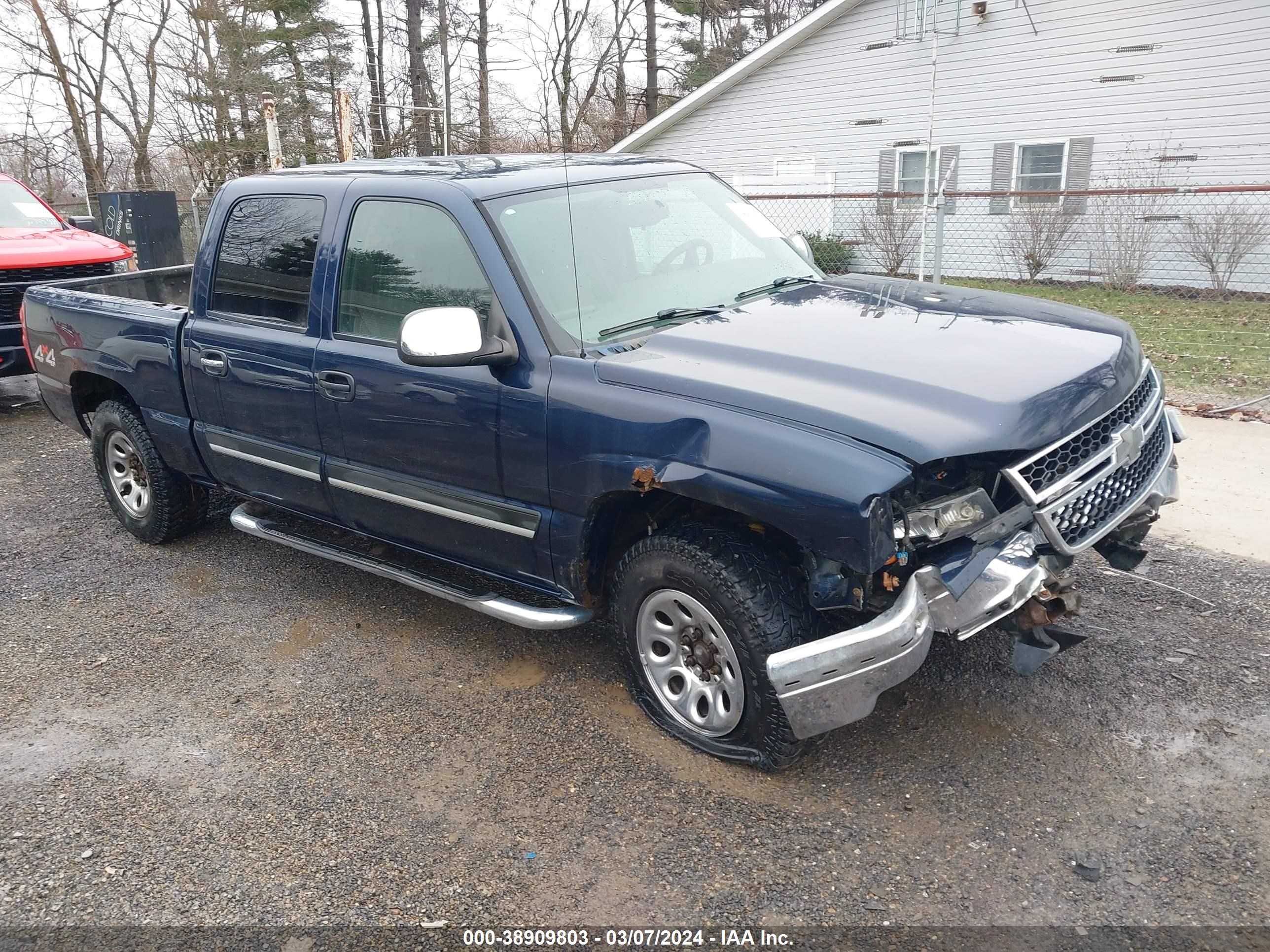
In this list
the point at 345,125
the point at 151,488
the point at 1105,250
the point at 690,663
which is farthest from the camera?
the point at 1105,250

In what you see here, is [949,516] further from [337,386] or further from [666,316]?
[337,386]

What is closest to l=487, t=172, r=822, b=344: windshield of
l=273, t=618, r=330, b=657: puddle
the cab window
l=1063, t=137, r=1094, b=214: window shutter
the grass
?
the cab window

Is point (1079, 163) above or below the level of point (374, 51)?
below

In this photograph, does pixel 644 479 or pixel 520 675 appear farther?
pixel 520 675

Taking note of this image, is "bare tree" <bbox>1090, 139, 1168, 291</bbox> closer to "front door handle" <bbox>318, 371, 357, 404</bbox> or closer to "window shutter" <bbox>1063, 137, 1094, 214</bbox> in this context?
"window shutter" <bbox>1063, 137, 1094, 214</bbox>

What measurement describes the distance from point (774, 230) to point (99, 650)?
3.68 metres

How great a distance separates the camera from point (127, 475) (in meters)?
5.75

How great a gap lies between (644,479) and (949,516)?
942mm

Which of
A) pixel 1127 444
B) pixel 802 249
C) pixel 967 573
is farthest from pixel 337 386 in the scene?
pixel 1127 444

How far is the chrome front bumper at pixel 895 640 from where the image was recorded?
2.77 metres

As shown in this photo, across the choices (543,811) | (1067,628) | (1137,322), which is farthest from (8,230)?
(1137,322)

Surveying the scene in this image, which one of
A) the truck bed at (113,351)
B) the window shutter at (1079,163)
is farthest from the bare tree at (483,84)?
the truck bed at (113,351)

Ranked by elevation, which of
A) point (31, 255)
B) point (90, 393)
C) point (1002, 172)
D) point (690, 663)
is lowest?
point (690, 663)

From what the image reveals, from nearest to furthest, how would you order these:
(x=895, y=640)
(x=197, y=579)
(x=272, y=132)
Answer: (x=895, y=640), (x=197, y=579), (x=272, y=132)
